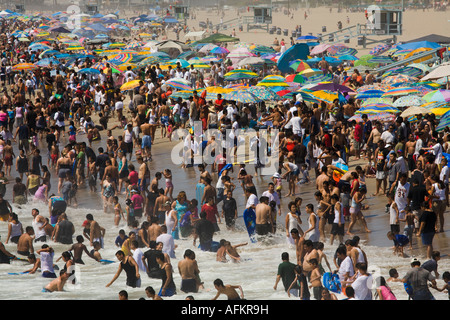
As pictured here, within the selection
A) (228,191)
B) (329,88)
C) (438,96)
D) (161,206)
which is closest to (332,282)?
(228,191)

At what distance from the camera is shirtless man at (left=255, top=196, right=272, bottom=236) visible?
1303 centimetres

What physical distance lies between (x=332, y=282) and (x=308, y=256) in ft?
2.44

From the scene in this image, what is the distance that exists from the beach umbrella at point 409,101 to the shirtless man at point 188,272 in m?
9.55

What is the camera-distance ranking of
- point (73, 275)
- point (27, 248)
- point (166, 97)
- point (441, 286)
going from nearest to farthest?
point (441, 286), point (73, 275), point (27, 248), point (166, 97)

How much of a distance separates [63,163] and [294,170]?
5.62m

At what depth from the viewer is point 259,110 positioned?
24.6 meters

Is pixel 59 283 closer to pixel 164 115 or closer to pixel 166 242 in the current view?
pixel 166 242

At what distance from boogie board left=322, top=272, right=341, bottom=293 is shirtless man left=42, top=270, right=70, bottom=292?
14.5ft

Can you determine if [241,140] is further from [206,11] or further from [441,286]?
[206,11]

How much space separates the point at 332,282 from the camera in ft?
33.9

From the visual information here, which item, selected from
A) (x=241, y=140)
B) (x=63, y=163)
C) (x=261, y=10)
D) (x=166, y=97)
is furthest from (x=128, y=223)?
(x=261, y=10)

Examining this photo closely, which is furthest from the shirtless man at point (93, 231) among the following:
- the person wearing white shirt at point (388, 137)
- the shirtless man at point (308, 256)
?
the person wearing white shirt at point (388, 137)

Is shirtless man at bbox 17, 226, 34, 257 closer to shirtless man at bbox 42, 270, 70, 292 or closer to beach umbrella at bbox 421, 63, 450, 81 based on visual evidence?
shirtless man at bbox 42, 270, 70, 292

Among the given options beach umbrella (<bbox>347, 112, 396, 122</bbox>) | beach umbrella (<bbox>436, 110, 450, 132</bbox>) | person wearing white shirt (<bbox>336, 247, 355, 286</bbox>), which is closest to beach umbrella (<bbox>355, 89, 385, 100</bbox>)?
beach umbrella (<bbox>347, 112, 396, 122</bbox>)
